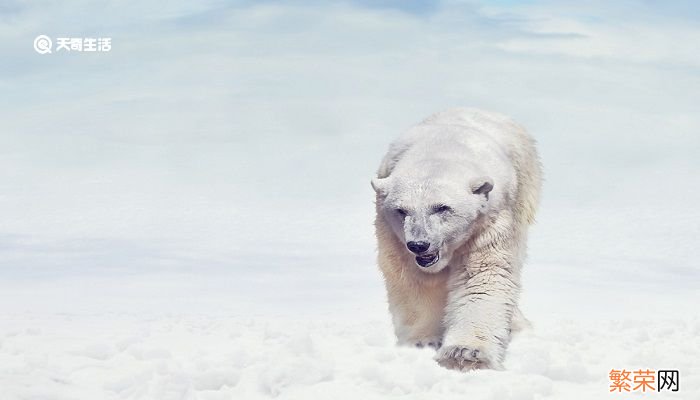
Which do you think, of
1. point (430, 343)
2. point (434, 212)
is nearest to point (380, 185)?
point (434, 212)

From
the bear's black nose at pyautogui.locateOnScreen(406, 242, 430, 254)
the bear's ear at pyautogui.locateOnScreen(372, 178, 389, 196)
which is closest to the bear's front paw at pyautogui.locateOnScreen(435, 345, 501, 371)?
the bear's black nose at pyautogui.locateOnScreen(406, 242, 430, 254)

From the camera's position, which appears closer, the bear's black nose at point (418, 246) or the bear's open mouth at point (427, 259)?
the bear's black nose at point (418, 246)

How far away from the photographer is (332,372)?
9.80 metres

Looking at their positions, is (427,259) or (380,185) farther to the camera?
(380,185)

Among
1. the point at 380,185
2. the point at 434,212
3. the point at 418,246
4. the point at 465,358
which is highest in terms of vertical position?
the point at 380,185

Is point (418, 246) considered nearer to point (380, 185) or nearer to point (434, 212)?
point (434, 212)

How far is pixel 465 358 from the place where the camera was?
10688 millimetres

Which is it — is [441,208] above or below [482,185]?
below

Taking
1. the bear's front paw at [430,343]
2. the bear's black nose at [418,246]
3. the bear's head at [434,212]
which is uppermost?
the bear's head at [434,212]

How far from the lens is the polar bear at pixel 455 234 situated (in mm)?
10828

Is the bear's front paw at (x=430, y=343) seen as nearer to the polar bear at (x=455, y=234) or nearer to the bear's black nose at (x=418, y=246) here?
the polar bear at (x=455, y=234)

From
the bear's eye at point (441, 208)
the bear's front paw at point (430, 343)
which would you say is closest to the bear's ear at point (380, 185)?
the bear's eye at point (441, 208)

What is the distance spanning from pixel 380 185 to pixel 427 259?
91 cm

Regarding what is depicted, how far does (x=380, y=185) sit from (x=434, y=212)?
705mm
